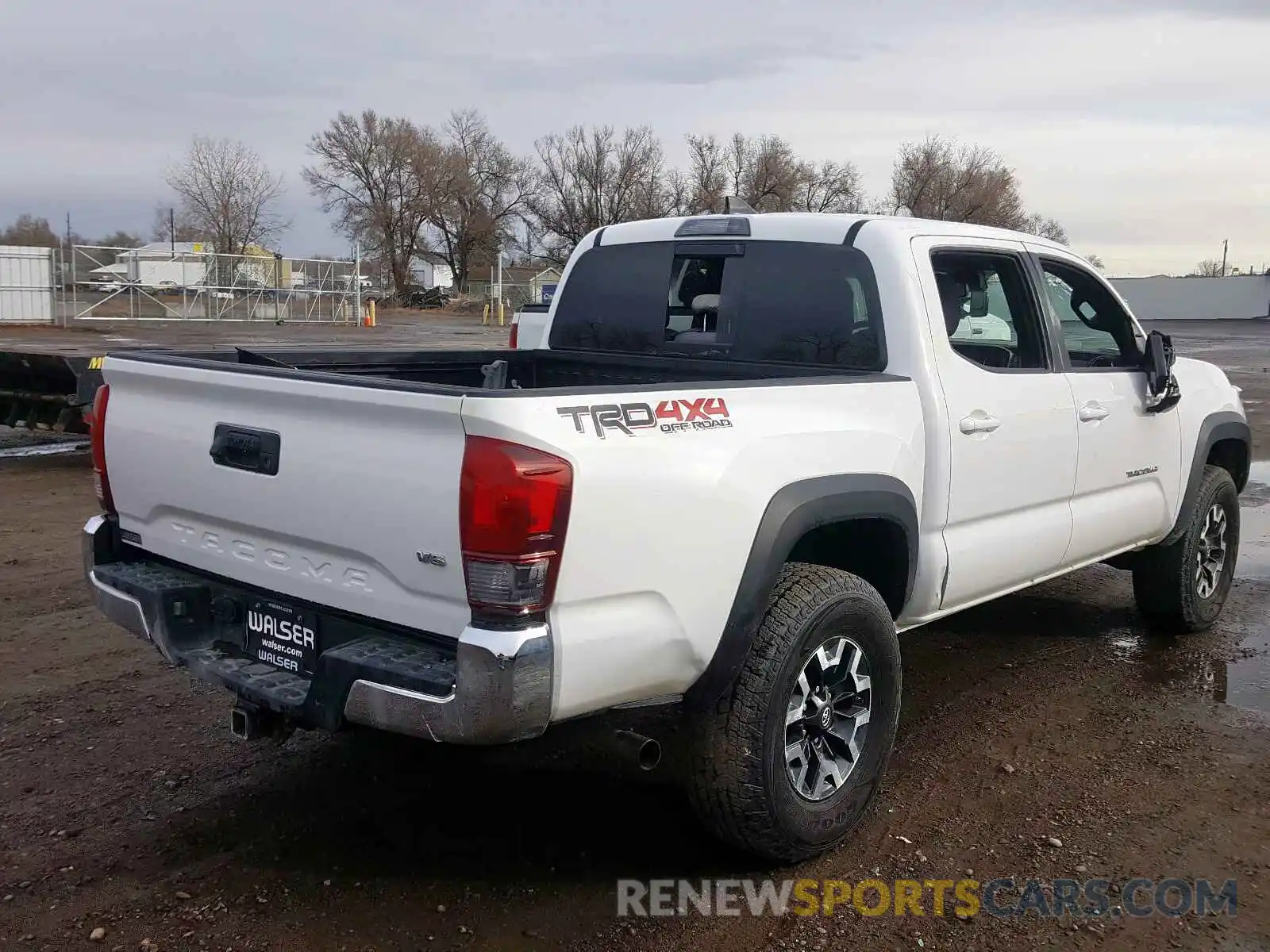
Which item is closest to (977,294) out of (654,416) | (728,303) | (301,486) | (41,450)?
(728,303)

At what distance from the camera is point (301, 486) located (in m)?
3.23

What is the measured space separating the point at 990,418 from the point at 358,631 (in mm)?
2493

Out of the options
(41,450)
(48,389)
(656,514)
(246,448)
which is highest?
(246,448)

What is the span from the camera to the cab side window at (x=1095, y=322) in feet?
17.9

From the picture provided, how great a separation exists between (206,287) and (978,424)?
37064 millimetres

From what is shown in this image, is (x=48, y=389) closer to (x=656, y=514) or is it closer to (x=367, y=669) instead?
(x=367, y=669)

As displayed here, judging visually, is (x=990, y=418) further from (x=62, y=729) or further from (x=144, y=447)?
(x=62, y=729)

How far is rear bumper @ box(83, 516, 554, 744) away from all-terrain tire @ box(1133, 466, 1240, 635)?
4248 mm

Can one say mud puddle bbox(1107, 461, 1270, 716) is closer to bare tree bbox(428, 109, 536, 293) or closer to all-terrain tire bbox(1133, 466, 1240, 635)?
all-terrain tire bbox(1133, 466, 1240, 635)

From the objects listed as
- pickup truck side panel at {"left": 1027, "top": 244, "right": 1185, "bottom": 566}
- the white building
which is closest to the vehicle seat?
pickup truck side panel at {"left": 1027, "top": 244, "right": 1185, "bottom": 566}

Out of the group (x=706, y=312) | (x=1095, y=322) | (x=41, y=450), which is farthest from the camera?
(x=41, y=450)

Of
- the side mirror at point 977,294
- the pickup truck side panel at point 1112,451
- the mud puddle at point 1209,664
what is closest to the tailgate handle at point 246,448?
the side mirror at point 977,294

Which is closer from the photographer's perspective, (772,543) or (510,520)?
(510,520)

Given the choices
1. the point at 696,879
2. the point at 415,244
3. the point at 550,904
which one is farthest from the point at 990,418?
the point at 415,244
